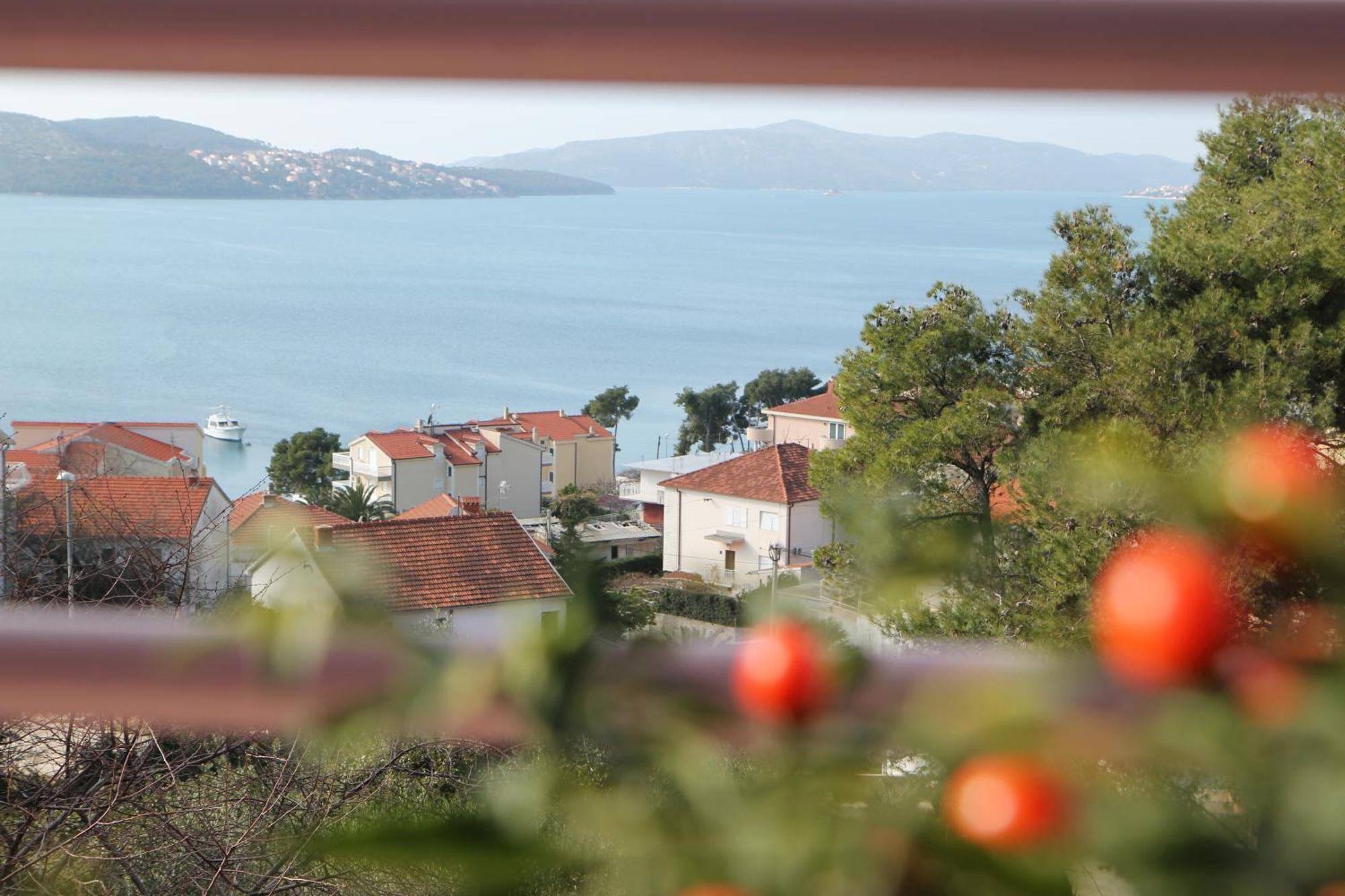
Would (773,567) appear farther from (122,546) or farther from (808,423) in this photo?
(808,423)

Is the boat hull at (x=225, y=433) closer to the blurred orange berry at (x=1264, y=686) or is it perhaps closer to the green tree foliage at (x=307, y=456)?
the green tree foliage at (x=307, y=456)

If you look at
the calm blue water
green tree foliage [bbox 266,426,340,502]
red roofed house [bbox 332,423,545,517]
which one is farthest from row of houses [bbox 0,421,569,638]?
the calm blue water

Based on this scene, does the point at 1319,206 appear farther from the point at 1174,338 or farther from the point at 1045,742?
the point at 1045,742

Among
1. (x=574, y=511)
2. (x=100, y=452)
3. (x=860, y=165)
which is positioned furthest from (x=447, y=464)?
(x=574, y=511)

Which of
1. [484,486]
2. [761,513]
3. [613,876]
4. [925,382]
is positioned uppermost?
[613,876]

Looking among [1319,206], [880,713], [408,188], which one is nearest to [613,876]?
[880,713]

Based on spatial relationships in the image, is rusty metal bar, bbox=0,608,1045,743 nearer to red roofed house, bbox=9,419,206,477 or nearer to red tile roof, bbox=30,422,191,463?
red roofed house, bbox=9,419,206,477

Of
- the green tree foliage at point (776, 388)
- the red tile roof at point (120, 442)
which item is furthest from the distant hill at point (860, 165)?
the green tree foliage at point (776, 388)
